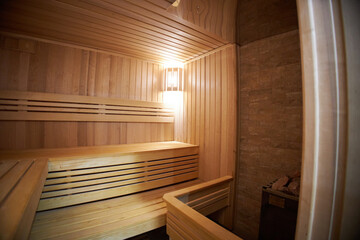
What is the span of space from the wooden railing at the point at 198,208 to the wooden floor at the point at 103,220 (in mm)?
244

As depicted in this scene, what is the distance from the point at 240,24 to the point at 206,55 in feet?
2.18

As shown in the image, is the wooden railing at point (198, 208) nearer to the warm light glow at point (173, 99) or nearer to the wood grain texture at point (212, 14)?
the warm light glow at point (173, 99)

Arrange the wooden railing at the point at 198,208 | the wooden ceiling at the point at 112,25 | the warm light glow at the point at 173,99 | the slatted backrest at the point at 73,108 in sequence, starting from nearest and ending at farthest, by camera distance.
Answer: the wooden railing at the point at 198,208 → the wooden ceiling at the point at 112,25 → the slatted backrest at the point at 73,108 → the warm light glow at the point at 173,99

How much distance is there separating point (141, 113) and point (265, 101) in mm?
2075

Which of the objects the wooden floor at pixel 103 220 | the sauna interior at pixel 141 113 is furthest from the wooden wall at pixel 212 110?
the wooden floor at pixel 103 220

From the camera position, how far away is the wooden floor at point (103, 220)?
1.46 meters

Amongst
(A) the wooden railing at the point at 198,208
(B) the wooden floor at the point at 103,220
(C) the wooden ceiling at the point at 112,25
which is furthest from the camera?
(C) the wooden ceiling at the point at 112,25

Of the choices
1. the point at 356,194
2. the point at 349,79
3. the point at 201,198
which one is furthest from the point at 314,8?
the point at 201,198

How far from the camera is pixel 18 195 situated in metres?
0.88

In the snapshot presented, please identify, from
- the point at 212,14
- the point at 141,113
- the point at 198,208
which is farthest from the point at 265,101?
the point at 141,113

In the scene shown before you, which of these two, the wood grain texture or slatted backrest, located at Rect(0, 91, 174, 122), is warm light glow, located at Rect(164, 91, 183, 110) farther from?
the wood grain texture

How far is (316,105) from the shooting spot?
1.68 feet

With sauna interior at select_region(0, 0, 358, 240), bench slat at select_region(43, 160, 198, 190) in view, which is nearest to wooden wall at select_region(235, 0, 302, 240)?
sauna interior at select_region(0, 0, 358, 240)

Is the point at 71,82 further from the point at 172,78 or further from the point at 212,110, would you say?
the point at 212,110
